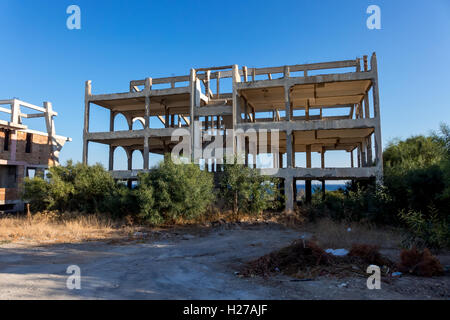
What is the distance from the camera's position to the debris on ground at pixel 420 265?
20.5 ft

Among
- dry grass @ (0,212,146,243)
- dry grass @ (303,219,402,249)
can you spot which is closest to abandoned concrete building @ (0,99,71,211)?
dry grass @ (0,212,146,243)

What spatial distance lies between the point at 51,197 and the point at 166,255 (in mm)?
11313

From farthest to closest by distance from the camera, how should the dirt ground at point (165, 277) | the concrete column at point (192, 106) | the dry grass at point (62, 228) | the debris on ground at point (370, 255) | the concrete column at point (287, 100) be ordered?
1. the concrete column at point (192, 106)
2. the concrete column at point (287, 100)
3. the dry grass at point (62, 228)
4. the debris on ground at point (370, 255)
5. the dirt ground at point (165, 277)

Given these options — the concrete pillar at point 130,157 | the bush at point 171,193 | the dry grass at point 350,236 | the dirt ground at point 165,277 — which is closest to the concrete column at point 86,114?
the concrete pillar at point 130,157

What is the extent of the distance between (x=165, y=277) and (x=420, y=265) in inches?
211

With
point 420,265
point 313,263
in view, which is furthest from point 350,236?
point 313,263

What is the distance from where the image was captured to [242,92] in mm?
20844

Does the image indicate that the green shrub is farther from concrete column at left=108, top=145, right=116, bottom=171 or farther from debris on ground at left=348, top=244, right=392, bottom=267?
concrete column at left=108, top=145, right=116, bottom=171

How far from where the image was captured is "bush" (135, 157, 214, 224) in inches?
576

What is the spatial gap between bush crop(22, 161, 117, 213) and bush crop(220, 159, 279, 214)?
6540 mm

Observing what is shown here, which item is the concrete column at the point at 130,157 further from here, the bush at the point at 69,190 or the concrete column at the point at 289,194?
the concrete column at the point at 289,194

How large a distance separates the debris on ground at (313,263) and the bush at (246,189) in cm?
894

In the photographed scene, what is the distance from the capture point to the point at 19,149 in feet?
83.9
